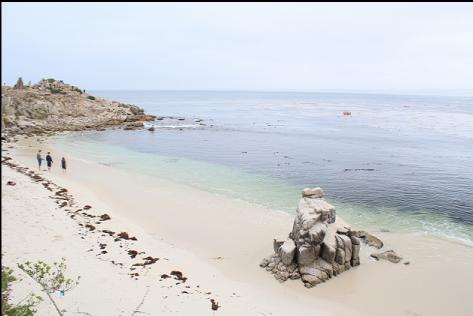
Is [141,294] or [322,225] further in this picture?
[322,225]

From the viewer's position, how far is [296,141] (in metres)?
66.1

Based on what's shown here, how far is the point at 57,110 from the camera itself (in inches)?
2950

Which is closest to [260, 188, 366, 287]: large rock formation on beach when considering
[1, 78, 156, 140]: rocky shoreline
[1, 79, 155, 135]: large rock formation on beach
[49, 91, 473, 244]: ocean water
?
[49, 91, 473, 244]: ocean water

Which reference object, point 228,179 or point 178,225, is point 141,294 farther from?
point 228,179

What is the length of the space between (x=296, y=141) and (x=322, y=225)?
48.5 m

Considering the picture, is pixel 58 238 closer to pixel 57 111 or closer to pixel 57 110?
pixel 57 111

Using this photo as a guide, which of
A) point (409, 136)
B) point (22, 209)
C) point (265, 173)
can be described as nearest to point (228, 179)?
point (265, 173)

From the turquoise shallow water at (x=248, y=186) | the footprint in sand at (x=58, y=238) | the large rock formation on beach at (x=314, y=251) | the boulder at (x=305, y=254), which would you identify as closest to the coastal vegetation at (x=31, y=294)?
the footprint in sand at (x=58, y=238)

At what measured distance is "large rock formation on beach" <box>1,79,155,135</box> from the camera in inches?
2623

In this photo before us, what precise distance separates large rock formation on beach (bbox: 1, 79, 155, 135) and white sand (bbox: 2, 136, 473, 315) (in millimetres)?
44177

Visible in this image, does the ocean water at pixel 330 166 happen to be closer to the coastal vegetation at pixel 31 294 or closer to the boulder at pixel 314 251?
the boulder at pixel 314 251

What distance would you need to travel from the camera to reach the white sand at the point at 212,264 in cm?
1551

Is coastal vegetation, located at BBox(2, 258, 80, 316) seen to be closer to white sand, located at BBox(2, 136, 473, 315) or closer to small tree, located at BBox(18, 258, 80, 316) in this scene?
small tree, located at BBox(18, 258, 80, 316)

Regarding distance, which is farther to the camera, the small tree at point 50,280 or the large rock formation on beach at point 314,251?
the large rock formation on beach at point 314,251
